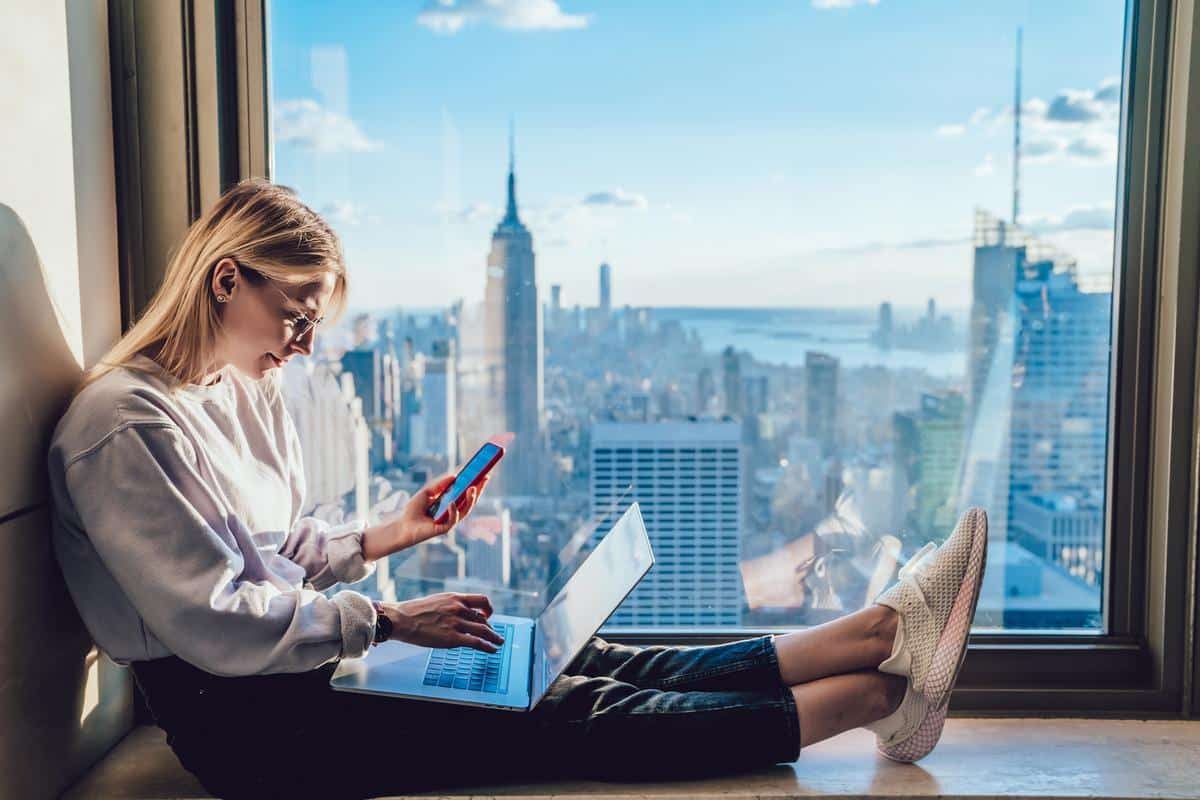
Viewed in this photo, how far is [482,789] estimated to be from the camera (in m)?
1.36

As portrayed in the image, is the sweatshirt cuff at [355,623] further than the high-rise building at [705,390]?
No

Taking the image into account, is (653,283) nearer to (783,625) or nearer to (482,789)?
(783,625)

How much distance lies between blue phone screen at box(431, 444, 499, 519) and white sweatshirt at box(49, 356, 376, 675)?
216 mm

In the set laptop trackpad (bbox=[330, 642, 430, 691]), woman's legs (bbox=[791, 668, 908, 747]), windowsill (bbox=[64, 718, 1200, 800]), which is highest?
laptop trackpad (bbox=[330, 642, 430, 691])

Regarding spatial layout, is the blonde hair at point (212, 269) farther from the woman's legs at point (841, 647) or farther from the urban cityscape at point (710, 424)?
the woman's legs at point (841, 647)

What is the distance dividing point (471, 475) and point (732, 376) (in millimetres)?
507

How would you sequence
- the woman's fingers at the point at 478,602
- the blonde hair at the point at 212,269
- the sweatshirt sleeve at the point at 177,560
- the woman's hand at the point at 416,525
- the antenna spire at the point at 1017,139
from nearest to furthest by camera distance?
the sweatshirt sleeve at the point at 177,560 < the blonde hair at the point at 212,269 < the woman's fingers at the point at 478,602 < the woman's hand at the point at 416,525 < the antenna spire at the point at 1017,139

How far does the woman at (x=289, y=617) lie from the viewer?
1146 mm

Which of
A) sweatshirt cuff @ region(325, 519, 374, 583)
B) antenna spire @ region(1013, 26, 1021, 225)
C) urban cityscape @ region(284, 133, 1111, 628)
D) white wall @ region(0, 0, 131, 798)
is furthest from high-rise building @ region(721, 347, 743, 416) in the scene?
white wall @ region(0, 0, 131, 798)

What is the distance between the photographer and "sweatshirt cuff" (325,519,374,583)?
1465 millimetres

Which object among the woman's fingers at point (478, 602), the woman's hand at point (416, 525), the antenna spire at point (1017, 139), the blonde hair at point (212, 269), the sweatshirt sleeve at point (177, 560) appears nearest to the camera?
the sweatshirt sleeve at point (177, 560)

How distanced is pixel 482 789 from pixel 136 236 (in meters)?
0.96

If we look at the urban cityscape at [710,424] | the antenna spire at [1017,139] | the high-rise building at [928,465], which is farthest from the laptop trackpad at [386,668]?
the antenna spire at [1017,139]

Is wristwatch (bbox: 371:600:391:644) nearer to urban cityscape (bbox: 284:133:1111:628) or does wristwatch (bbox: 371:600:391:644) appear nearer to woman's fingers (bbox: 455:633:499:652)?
woman's fingers (bbox: 455:633:499:652)
